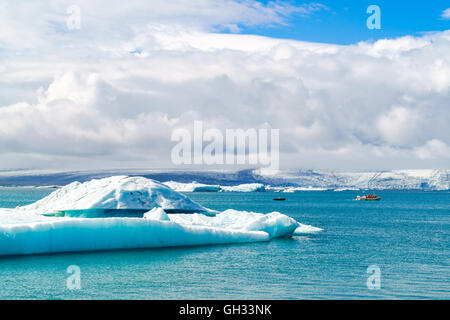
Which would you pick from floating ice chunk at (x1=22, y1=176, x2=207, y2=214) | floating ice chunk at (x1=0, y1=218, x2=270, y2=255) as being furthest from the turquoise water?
floating ice chunk at (x1=22, y1=176, x2=207, y2=214)

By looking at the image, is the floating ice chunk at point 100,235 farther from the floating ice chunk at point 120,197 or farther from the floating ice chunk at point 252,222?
the floating ice chunk at point 120,197

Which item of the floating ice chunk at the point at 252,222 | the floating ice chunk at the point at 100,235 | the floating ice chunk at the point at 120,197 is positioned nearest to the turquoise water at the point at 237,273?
the floating ice chunk at the point at 100,235

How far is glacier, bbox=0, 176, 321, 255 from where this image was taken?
18.4 m

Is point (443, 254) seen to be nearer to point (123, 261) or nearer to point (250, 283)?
point (250, 283)

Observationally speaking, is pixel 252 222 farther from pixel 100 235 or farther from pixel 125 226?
pixel 100 235

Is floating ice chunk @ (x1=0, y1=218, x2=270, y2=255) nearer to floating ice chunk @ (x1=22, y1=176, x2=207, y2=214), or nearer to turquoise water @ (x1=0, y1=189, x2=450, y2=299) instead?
turquoise water @ (x1=0, y1=189, x2=450, y2=299)

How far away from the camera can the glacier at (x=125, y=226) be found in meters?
18.4

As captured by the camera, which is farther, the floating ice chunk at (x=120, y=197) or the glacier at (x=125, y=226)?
the floating ice chunk at (x=120, y=197)

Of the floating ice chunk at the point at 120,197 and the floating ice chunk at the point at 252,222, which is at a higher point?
the floating ice chunk at the point at 120,197

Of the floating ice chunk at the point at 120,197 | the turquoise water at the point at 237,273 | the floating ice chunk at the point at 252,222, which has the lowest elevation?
the turquoise water at the point at 237,273

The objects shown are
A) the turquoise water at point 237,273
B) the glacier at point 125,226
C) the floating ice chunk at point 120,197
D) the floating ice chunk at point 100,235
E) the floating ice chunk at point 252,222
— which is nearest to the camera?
the turquoise water at point 237,273

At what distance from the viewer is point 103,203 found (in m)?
31.0

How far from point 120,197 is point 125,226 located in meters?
11.4
